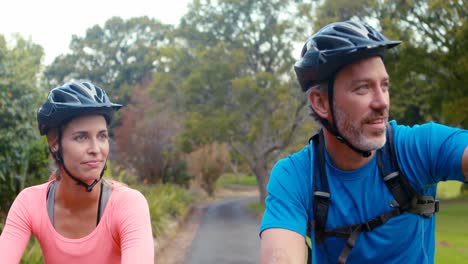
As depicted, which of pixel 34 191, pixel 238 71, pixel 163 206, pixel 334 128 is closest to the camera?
pixel 334 128

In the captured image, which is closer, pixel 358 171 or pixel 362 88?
pixel 362 88

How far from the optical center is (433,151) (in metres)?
2.36

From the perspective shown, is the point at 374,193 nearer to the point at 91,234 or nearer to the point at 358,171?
the point at 358,171

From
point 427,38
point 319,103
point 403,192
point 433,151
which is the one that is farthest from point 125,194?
point 427,38

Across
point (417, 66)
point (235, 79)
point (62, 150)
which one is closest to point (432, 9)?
point (417, 66)

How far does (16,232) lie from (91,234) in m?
0.40

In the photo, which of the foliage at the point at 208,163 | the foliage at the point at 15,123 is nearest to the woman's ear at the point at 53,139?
the foliage at the point at 15,123

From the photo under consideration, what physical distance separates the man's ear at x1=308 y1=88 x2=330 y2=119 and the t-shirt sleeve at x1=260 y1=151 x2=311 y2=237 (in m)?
0.23

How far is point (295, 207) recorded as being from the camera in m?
2.30

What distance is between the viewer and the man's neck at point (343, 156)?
8.13 feet

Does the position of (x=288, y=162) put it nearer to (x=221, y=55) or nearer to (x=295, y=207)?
(x=295, y=207)

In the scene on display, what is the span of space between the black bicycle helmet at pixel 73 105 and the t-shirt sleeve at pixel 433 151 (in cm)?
170

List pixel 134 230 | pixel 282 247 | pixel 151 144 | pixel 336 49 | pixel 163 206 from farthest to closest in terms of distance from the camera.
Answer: pixel 151 144 < pixel 163 206 < pixel 134 230 < pixel 336 49 < pixel 282 247

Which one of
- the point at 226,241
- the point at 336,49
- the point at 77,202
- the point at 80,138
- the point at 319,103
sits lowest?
the point at 226,241
